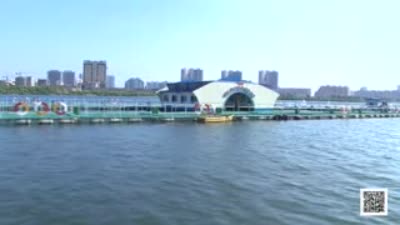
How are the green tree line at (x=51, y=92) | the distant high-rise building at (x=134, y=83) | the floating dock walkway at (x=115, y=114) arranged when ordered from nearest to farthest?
the floating dock walkway at (x=115, y=114) → the green tree line at (x=51, y=92) → the distant high-rise building at (x=134, y=83)

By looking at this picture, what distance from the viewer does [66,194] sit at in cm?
1344

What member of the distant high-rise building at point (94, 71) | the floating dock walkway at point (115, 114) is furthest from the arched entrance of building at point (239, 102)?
the distant high-rise building at point (94, 71)

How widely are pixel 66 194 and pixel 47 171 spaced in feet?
13.2

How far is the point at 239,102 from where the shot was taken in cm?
5497

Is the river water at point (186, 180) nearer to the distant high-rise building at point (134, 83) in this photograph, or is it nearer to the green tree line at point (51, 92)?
the green tree line at point (51, 92)

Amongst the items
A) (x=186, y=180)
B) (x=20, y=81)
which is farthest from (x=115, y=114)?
(x=20, y=81)

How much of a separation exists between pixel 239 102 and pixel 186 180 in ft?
130

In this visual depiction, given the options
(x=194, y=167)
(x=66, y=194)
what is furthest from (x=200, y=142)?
(x=66, y=194)

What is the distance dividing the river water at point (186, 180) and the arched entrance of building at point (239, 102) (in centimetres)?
2419

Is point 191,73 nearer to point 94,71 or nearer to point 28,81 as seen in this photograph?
point 94,71

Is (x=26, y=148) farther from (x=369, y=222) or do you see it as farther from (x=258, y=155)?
(x=369, y=222)

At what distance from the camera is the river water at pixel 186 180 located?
11.7 metres

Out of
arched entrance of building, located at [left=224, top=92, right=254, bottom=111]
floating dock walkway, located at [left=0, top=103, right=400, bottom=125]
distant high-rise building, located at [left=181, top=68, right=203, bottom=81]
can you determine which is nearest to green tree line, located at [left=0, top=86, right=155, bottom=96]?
distant high-rise building, located at [left=181, top=68, right=203, bottom=81]

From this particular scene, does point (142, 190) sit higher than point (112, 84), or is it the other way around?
point (112, 84)
